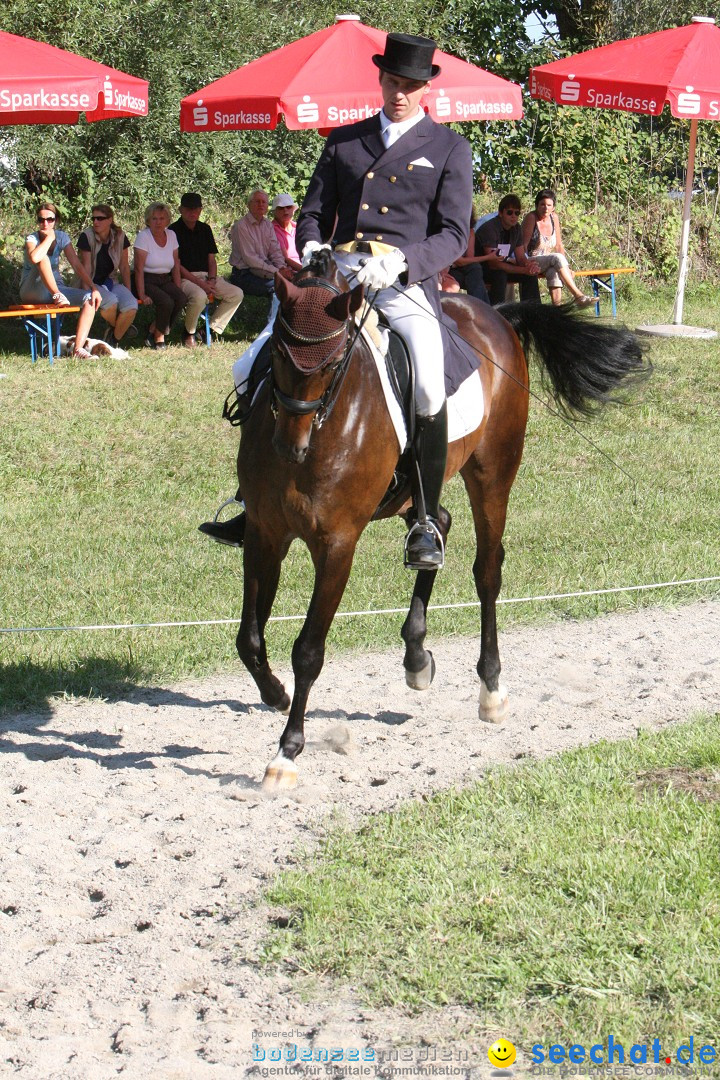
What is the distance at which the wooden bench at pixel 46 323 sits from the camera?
13266 mm

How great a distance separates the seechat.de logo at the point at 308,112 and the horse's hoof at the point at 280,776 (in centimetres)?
954

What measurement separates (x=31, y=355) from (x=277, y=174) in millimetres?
6721

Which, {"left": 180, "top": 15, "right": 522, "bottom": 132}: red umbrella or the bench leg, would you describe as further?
the bench leg

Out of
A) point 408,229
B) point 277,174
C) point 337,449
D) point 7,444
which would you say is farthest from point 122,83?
point 337,449

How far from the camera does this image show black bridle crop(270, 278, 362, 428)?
4750mm

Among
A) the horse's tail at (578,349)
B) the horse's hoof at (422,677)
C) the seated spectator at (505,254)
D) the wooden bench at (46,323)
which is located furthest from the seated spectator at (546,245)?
the horse's hoof at (422,677)

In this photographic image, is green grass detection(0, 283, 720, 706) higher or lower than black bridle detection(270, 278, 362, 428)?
lower

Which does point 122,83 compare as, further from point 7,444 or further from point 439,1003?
point 439,1003

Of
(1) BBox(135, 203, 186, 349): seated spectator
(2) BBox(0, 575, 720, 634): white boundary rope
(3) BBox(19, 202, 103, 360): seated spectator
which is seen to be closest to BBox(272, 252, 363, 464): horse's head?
(2) BBox(0, 575, 720, 634): white boundary rope

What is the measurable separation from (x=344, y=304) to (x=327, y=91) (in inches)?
369

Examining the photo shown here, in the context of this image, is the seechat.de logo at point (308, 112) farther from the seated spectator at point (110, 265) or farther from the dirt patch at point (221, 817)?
the dirt patch at point (221, 817)

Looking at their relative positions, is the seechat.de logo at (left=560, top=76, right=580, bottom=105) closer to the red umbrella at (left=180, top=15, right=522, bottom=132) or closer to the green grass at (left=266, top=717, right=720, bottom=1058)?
the red umbrella at (left=180, top=15, right=522, bottom=132)

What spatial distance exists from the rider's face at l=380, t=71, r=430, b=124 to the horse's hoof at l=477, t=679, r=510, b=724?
8.81 feet

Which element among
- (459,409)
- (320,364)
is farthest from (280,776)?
(459,409)
